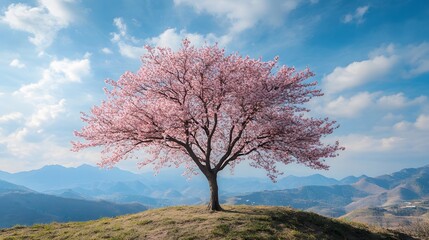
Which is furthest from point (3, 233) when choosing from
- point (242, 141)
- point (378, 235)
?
point (378, 235)

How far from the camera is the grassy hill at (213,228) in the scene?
23.3m

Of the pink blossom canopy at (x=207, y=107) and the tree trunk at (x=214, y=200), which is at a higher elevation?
the pink blossom canopy at (x=207, y=107)

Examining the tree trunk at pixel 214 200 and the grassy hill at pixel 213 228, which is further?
the tree trunk at pixel 214 200

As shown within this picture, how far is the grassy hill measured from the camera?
76.3 feet

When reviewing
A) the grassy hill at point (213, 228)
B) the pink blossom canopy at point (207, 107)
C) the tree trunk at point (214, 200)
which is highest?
the pink blossom canopy at point (207, 107)

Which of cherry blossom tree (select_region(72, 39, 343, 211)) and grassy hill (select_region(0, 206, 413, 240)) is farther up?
cherry blossom tree (select_region(72, 39, 343, 211))

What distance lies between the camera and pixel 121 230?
2525 cm

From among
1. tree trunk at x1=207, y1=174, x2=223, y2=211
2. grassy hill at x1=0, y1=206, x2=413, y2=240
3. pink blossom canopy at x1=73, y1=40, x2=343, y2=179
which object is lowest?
grassy hill at x1=0, y1=206, x2=413, y2=240

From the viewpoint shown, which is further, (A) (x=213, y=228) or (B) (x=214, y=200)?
(B) (x=214, y=200)

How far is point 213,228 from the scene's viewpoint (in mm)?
23828

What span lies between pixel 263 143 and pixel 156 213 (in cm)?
1252

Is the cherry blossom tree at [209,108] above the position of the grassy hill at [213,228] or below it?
above

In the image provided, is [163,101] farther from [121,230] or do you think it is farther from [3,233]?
[3,233]

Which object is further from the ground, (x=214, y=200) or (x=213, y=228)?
(x=214, y=200)
